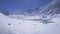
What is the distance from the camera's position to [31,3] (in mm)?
1616

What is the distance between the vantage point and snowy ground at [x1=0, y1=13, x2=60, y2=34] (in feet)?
4.99

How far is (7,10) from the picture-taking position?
163 centimetres

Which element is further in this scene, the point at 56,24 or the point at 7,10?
the point at 7,10

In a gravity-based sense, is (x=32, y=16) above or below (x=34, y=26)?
above

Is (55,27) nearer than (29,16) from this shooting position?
Yes

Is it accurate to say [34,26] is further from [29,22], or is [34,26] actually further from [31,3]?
[31,3]

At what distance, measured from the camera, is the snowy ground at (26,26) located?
4.99 ft

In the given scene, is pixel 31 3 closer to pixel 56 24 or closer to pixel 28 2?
pixel 28 2

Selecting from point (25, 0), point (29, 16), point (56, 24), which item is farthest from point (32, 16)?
point (56, 24)

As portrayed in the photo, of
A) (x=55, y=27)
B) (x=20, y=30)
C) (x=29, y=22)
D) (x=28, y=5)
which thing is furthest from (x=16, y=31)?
(x=55, y=27)

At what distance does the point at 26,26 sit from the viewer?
1.59 meters

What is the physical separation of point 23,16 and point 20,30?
25 cm

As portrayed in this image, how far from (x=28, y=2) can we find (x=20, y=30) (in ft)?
1.65

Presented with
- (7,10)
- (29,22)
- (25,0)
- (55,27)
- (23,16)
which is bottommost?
(55,27)
